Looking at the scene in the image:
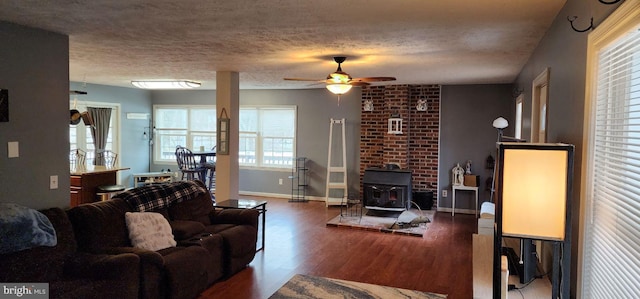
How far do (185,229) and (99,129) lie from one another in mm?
5632

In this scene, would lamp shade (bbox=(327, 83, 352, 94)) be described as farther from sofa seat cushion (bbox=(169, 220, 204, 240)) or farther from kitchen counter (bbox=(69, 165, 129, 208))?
kitchen counter (bbox=(69, 165, 129, 208))

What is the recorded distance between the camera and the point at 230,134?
20.2 feet

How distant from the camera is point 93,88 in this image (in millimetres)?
8508

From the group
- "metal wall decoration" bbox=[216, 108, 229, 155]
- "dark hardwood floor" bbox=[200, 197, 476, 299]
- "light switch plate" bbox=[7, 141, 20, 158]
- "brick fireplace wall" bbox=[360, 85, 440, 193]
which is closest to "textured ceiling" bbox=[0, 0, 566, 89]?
"metal wall decoration" bbox=[216, 108, 229, 155]

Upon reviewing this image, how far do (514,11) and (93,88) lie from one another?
7.87 metres

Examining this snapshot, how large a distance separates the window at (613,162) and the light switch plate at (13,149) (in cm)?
388

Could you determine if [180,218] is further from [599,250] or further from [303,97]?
[303,97]

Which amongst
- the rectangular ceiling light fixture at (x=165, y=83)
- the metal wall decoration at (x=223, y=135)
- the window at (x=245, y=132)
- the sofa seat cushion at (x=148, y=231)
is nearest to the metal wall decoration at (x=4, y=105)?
the sofa seat cushion at (x=148, y=231)

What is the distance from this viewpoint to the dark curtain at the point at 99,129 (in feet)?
28.3

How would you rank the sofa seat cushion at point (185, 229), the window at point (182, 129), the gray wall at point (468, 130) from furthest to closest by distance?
the window at point (182, 129) < the gray wall at point (468, 130) < the sofa seat cushion at point (185, 229)

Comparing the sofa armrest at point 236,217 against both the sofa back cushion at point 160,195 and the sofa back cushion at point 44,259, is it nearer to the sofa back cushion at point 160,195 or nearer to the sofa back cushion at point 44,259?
the sofa back cushion at point 160,195

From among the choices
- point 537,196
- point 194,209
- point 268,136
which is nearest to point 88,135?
point 268,136

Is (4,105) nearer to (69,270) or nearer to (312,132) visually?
(69,270)

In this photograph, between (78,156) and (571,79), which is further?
(78,156)
